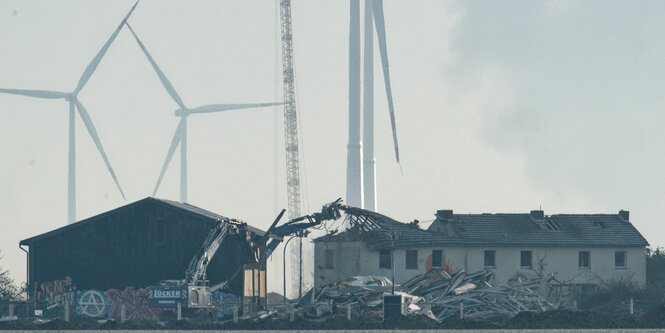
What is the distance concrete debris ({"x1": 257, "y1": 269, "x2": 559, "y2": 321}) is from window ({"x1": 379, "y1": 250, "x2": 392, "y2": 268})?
1257 centimetres

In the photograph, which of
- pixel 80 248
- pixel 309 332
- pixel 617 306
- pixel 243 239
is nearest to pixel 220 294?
pixel 243 239

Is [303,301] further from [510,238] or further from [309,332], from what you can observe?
[510,238]

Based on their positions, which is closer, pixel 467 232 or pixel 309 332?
pixel 309 332

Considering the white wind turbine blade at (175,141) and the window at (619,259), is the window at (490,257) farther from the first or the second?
the white wind turbine blade at (175,141)

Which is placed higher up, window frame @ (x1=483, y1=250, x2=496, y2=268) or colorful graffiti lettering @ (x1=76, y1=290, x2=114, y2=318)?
window frame @ (x1=483, y1=250, x2=496, y2=268)

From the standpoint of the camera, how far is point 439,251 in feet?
284

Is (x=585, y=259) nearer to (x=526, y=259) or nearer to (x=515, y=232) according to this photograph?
(x=526, y=259)

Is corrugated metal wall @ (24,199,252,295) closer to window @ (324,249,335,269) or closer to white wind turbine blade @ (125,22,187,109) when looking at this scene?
window @ (324,249,335,269)

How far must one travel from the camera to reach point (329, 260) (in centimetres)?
8625

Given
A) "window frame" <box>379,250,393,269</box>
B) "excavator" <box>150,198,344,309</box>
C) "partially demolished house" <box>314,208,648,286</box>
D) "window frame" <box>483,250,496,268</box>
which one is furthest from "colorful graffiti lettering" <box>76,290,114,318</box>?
"window frame" <box>483,250,496,268</box>

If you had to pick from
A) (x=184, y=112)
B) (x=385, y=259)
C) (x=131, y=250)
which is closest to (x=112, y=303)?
(x=131, y=250)

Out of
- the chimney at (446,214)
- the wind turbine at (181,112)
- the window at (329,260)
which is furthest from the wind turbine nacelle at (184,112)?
the chimney at (446,214)

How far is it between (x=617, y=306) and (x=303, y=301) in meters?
19.5

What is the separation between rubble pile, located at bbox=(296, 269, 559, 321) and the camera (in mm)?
60594
